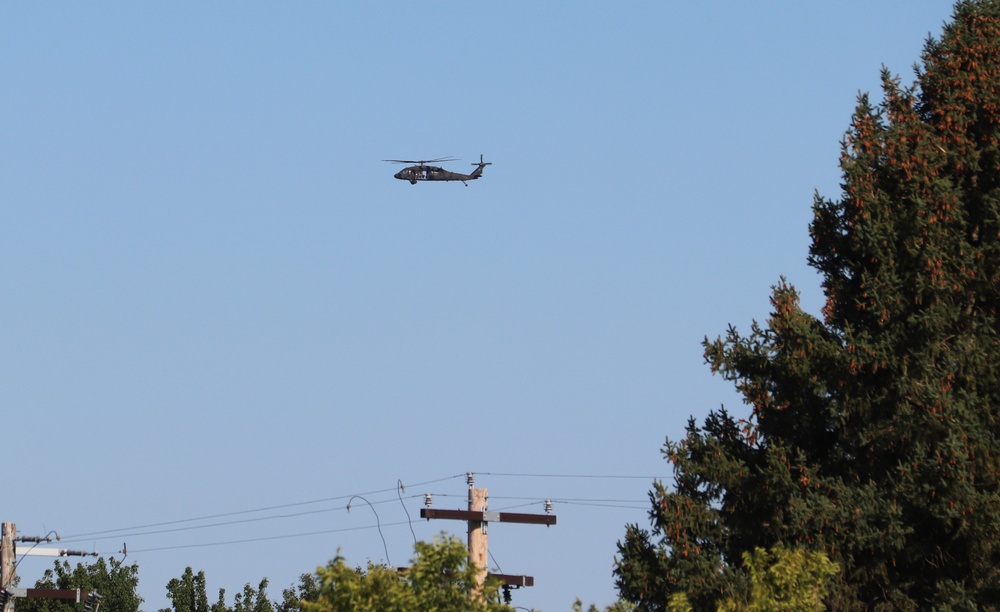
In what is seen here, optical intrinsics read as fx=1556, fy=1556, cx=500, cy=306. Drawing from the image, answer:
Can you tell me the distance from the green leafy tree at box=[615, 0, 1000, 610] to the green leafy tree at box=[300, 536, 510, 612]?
29.9 feet

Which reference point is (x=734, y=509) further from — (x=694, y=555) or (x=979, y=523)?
(x=979, y=523)

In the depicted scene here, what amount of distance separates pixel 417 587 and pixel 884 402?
12.6m

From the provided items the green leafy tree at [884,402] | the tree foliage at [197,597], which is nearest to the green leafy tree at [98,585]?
the tree foliage at [197,597]

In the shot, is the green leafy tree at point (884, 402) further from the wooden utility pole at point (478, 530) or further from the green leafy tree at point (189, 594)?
the green leafy tree at point (189, 594)

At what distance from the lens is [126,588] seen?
68188 millimetres

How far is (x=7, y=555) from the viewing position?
165 ft

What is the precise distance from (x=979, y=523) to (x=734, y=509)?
4847 mm

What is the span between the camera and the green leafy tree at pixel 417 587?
21.3 metres

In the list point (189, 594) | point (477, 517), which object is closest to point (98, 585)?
point (189, 594)

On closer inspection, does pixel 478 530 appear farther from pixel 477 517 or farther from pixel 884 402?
pixel 884 402

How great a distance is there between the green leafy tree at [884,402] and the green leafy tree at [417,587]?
9107 mm

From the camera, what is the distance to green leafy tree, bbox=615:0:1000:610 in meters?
29.6

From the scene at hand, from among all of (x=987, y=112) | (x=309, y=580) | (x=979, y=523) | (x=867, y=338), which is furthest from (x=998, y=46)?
(x=309, y=580)

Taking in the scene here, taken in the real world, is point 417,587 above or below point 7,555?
below
